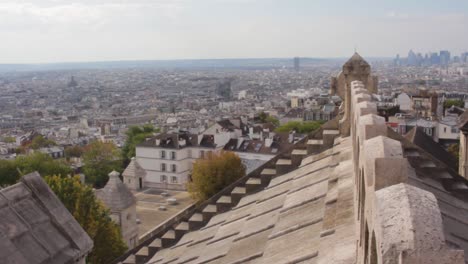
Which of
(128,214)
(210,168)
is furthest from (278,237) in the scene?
(210,168)

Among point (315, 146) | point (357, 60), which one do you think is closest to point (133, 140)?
point (315, 146)

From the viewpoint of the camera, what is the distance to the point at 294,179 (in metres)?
14.2

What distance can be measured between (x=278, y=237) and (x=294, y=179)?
16.3 ft

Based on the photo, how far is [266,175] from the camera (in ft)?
53.7

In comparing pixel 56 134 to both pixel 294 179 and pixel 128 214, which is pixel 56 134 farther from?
pixel 294 179

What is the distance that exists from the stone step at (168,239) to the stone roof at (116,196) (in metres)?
15.2

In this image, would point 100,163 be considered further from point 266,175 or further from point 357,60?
point 357,60

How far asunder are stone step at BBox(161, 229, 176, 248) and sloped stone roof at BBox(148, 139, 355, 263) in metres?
0.31

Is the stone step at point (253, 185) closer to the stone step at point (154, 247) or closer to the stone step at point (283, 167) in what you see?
the stone step at point (283, 167)

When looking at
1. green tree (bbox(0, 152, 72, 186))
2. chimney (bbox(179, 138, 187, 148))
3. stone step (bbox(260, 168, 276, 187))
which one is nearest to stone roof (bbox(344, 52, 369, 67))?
stone step (bbox(260, 168, 276, 187))

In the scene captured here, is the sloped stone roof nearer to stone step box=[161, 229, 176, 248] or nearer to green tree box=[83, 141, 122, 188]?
stone step box=[161, 229, 176, 248]

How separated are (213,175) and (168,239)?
111ft

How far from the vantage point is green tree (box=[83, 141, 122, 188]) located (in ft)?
218

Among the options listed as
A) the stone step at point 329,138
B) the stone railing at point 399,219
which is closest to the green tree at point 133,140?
the stone step at point 329,138
